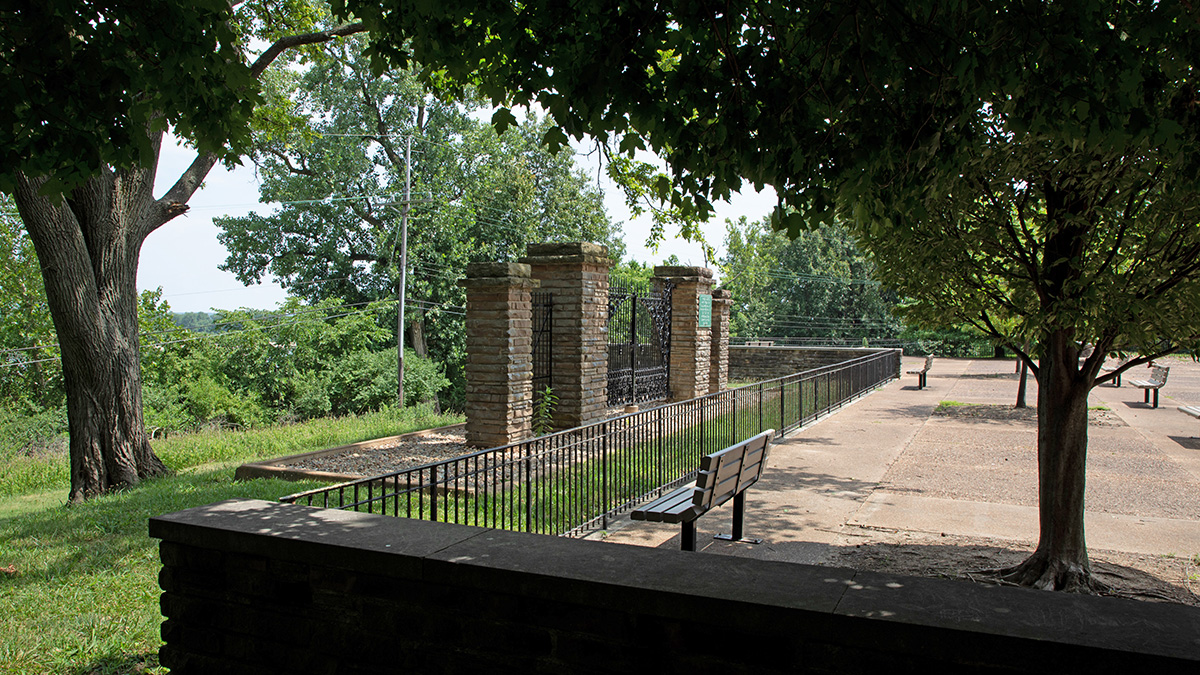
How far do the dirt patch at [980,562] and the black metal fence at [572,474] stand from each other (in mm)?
2245

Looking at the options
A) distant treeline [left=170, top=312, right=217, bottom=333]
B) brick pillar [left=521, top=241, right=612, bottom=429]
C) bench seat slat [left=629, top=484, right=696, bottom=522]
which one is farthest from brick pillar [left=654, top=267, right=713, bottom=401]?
distant treeline [left=170, top=312, right=217, bottom=333]

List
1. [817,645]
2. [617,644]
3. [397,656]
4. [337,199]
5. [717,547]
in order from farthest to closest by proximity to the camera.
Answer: [337,199] < [717,547] < [397,656] < [617,644] < [817,645]

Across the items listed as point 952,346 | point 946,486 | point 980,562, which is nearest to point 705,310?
point 946,486

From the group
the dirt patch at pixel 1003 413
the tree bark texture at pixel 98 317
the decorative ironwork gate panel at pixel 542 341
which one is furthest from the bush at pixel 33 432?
the dirt patch at pixel 1003 413

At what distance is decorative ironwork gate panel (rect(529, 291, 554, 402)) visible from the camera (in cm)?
1139

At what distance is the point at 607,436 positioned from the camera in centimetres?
735

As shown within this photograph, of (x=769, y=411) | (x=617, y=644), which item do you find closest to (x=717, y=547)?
(x=617, y=644)

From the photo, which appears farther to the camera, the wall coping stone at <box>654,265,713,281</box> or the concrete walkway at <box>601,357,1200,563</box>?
the wall coping stone at <box>654,265,713,281</box>

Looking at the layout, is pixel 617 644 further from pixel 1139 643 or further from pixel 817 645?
pixel 1139 643

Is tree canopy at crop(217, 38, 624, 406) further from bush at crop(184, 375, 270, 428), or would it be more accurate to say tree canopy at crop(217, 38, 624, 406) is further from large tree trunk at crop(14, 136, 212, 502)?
large tree trunk at crop(14, 136, 212, 502)

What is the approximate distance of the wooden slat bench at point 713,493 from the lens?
5.63 metres

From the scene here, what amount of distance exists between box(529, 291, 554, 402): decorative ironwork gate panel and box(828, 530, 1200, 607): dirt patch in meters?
5.51

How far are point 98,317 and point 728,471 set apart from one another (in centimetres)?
825

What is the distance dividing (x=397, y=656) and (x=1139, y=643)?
2424mm
